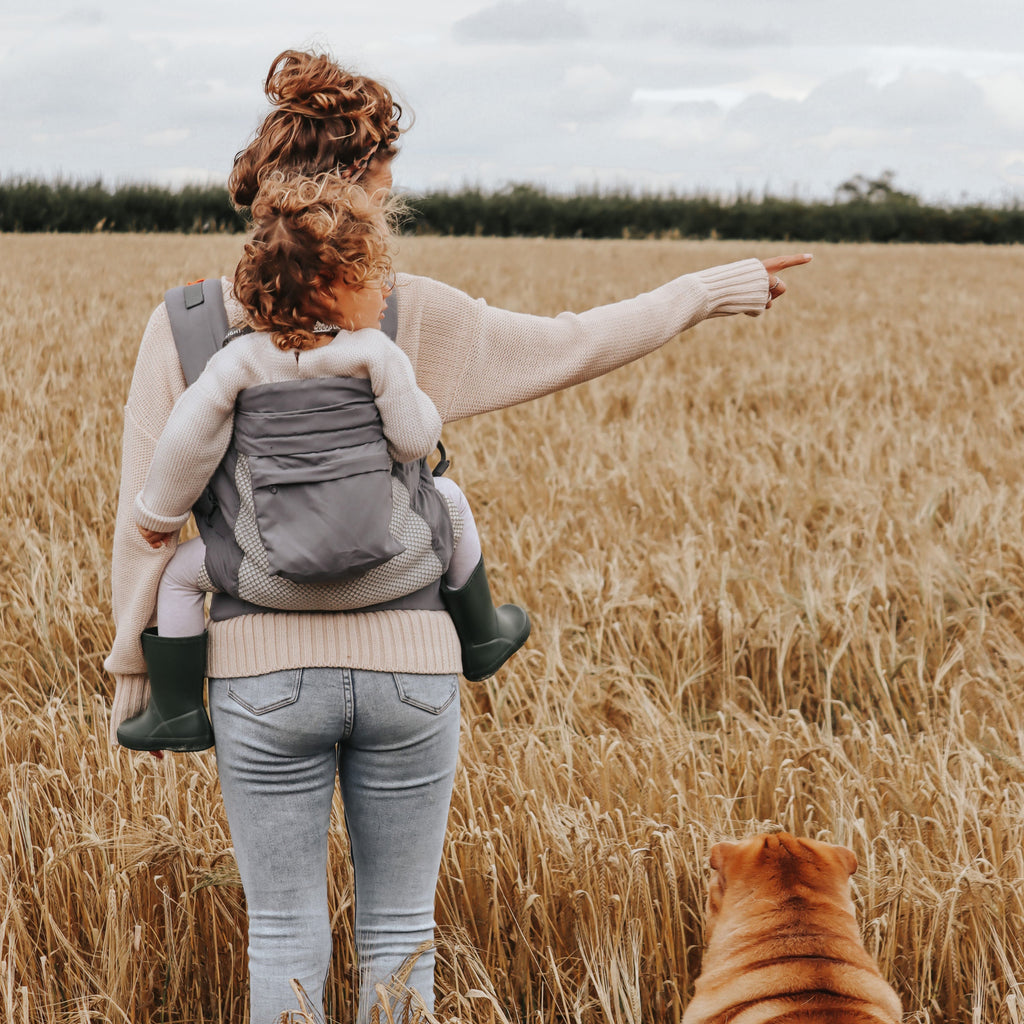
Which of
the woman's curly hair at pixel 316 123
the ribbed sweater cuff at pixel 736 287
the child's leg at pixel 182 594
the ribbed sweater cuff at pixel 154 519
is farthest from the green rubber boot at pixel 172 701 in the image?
the ribbed sweater cuff at pixel 736 287

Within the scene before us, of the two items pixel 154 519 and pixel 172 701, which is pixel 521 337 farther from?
pixel 172 701

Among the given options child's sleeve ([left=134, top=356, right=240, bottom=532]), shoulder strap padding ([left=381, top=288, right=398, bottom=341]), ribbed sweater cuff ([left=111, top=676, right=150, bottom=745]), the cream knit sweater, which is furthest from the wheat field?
ribbed sweater cuff ([left=111, top=676, right=150, bottom=745])

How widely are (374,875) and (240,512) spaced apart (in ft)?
2.04

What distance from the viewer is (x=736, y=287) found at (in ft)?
6.25

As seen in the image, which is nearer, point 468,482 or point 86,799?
point 86,799

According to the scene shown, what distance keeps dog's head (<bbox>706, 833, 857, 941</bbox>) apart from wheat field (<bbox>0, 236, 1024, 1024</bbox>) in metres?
0.33

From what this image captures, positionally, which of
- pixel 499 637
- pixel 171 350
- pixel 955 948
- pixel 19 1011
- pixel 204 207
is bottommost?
pixel 19 1011

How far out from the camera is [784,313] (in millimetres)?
11938

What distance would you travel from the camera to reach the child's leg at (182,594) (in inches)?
62.0

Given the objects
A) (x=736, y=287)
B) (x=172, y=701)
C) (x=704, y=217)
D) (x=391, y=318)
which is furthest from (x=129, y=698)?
(x=704, y=217)

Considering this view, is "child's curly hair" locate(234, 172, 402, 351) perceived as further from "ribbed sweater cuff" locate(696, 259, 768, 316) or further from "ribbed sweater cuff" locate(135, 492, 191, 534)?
"ribbed sweater cuff" locate(696, 259, 768, 316)

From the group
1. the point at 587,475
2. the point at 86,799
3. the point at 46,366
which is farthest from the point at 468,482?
the point at 46,366

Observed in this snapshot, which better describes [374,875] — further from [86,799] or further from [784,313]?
[784,313]

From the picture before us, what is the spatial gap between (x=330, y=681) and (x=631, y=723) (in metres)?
1.70
